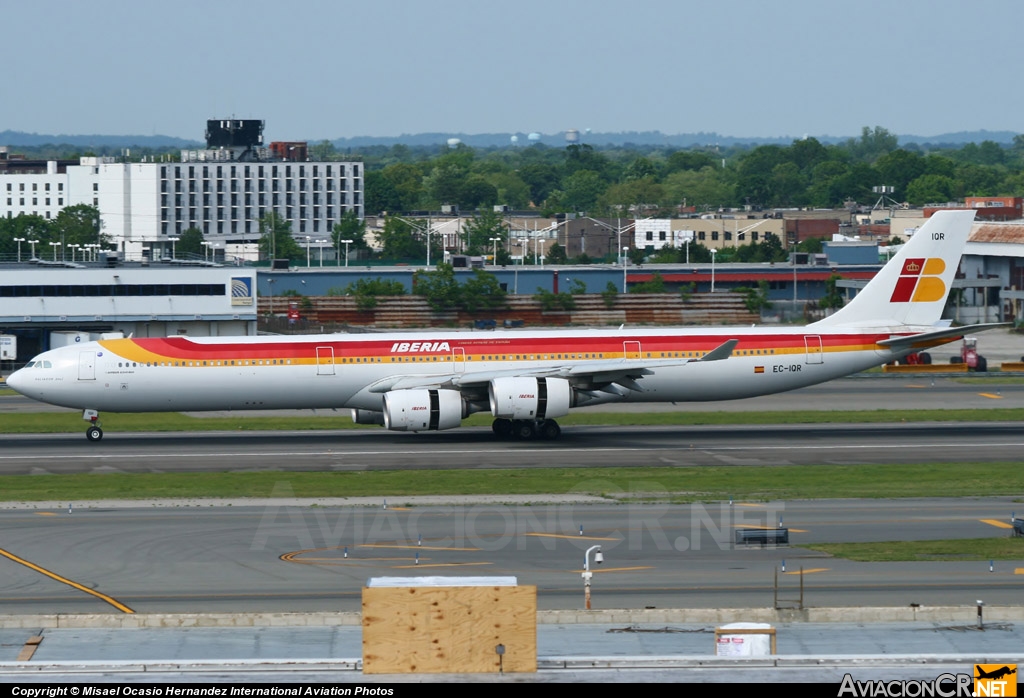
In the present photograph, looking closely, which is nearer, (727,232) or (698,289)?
(698,289)

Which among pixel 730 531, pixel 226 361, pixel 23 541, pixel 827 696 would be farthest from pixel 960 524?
pixel 226 361

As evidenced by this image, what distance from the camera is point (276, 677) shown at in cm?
1842

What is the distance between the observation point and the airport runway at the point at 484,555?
26.9 metres

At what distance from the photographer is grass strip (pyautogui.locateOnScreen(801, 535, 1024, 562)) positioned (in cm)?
2997

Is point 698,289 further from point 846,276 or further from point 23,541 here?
point 23,541

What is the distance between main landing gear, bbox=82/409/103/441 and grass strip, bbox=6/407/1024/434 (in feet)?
10.2

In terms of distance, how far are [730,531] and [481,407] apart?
19.0 metres

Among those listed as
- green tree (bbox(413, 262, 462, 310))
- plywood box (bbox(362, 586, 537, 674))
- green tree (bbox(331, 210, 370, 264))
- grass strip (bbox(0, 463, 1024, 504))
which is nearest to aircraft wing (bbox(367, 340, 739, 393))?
grass strip (bbox(0, 463, 1024, 504))

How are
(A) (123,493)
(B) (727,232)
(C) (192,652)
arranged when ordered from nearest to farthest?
1. (C) (192,652)
2. (A) (123,493)
3. (B) (727,232)

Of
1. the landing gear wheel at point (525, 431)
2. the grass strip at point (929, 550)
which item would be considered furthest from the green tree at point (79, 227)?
the grass strip at point (929, 550)

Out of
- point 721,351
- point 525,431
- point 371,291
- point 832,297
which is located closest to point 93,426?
point 525,431

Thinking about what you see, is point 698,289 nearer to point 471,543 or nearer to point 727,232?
point 727,232

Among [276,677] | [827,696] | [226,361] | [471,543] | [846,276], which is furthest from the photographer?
[846,276]

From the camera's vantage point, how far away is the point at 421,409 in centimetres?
4875
